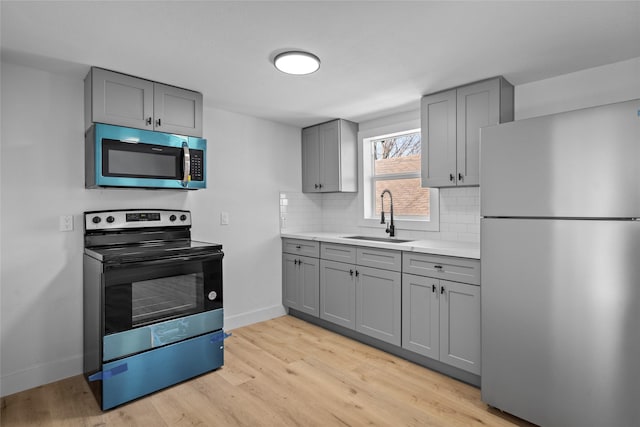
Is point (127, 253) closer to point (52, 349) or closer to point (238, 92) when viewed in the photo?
point (52, 349)

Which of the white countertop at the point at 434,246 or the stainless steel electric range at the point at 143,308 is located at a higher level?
the white countertop at the point at 434,246

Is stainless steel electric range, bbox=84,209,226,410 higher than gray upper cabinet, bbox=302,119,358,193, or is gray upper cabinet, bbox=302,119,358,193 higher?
gray upper cabinet, bbox=302,119,358,193

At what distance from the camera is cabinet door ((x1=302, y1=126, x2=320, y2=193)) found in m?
4.03

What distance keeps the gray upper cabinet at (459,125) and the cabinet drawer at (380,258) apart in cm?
68

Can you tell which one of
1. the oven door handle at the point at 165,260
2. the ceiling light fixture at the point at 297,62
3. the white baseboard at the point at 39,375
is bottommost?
the white baseboard at the point at 39,375

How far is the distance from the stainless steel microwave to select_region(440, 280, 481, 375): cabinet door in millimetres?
2137

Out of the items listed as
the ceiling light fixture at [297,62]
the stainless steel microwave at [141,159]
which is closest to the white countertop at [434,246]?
the stainless steel microwave at [141,159]

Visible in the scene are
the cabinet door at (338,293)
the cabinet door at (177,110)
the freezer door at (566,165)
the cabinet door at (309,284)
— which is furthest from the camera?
the cabinet door at (309,284)

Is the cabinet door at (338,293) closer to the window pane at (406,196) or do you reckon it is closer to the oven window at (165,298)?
the window pane at (406,196)

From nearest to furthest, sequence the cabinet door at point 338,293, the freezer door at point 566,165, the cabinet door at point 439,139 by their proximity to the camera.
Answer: the freezer door at point 566,165, the cabinet door at point 439,139, the cabinet door at point 338,293

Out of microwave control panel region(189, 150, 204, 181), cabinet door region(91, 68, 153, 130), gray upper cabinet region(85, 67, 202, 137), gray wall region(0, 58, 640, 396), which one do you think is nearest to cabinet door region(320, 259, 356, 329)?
microwave control panel region(189, 150, 204, 181)

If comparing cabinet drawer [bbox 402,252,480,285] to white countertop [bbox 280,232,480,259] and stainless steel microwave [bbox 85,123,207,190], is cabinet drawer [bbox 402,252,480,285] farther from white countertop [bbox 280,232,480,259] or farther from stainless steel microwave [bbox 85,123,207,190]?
stainless steel microwave [bbox 85,123,207,190]

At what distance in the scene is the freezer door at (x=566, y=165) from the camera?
5.50 ft

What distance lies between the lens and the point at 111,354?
2156 millimetres
